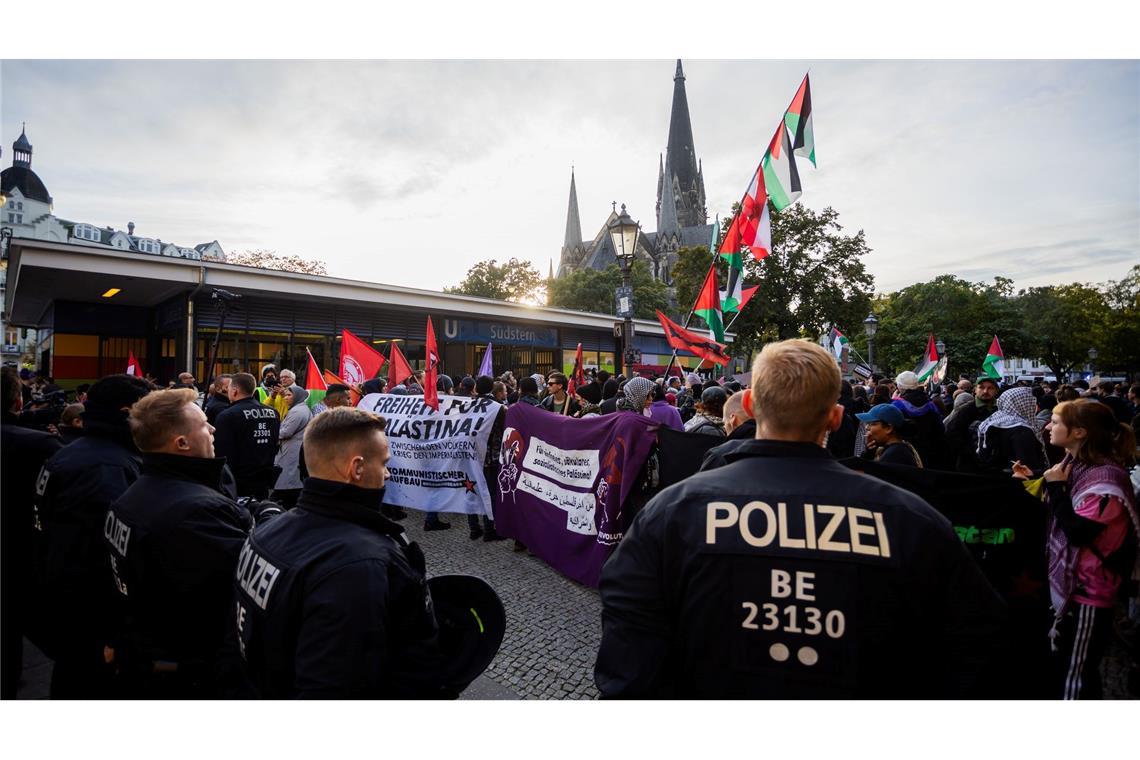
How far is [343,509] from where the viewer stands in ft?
5.69

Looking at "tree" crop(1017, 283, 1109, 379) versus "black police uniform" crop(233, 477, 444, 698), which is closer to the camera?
"black police uniform" crop(233, 477, 444, 698)

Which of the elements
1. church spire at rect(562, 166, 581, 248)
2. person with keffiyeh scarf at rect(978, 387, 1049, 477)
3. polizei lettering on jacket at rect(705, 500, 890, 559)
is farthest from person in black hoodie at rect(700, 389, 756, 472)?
church spire at rect(562, 166, 581, 248)

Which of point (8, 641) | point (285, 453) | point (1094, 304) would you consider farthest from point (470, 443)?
point (1094, 304)

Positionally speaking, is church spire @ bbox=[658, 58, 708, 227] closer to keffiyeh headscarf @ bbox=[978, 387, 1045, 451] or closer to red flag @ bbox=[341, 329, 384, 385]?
red flag @ bbox=[341, 329, 384, 385]

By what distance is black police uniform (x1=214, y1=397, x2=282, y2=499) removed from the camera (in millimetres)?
5262

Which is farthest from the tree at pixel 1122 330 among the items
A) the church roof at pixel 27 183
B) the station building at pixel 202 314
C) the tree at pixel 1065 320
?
the church roof at pixel 27 183

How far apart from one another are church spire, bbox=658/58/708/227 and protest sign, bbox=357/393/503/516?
248 feet

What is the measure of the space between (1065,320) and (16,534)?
70530 millimetres

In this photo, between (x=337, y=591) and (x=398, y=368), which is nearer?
(x=337, y=591)

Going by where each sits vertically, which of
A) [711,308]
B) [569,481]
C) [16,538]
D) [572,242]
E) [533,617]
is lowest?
[533,617]

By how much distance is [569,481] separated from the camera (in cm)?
562

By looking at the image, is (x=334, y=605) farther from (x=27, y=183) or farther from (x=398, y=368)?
(x=27, y=183)

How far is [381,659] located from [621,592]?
727 millimetres

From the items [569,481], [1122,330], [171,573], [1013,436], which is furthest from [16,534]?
[1122,330]
